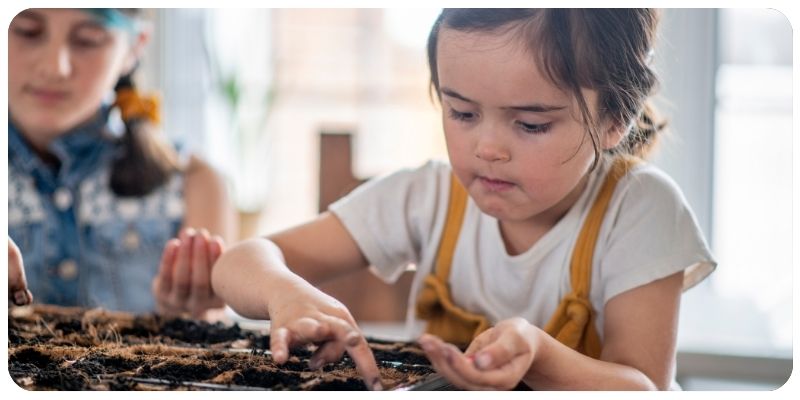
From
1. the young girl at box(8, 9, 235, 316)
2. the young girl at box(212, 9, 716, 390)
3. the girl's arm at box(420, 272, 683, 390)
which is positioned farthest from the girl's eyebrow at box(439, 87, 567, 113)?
the young girl at box(8, 9, 235, 316)

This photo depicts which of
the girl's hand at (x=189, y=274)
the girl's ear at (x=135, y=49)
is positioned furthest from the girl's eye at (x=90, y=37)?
the girl's hand at (x=189, y=274)

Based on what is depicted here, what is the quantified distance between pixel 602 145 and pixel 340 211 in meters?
0.31

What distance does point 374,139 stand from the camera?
3.16 meters

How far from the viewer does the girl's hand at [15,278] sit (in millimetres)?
690

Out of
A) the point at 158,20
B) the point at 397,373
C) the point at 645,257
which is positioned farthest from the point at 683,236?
the point at 158,20

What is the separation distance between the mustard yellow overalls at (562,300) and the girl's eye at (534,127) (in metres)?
0.17

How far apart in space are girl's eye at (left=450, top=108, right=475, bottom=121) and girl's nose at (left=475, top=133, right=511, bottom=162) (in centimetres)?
2

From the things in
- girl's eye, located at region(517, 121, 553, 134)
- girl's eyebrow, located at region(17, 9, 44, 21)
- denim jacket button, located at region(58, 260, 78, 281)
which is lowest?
denim jacket button, located at region(58, 260, 78, 281)

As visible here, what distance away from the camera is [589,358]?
26.2 inches

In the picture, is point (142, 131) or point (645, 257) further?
point (142, 131)

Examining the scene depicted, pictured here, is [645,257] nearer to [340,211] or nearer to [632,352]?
[632,352]

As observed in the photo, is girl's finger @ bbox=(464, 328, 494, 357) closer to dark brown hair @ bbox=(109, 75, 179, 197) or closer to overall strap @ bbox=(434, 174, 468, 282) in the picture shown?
overall strap @ bbox=(434, 174, 468, 282)

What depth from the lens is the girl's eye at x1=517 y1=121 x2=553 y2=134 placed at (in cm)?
70

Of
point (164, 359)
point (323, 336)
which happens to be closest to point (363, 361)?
point (323, 336)
